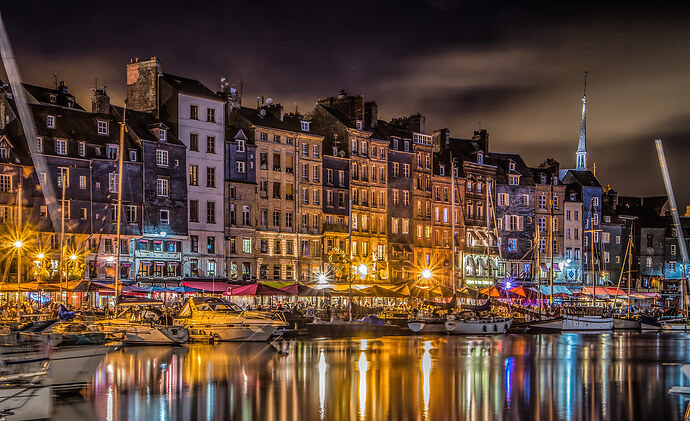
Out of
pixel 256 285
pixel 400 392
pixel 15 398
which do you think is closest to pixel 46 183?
pixel 256 285

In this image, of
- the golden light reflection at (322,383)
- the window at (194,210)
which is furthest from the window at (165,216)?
the golden light reflection at (322,383)

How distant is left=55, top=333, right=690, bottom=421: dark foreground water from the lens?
3441cm

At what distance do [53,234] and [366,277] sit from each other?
33.1m

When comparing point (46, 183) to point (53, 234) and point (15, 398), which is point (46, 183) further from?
point (15, 398)

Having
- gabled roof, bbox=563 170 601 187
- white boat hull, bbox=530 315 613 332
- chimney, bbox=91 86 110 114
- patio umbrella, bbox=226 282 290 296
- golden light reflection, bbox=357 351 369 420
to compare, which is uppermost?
chimney, bbox=91 86 110 114

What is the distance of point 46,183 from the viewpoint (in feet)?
224

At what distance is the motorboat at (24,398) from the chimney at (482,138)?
283ft

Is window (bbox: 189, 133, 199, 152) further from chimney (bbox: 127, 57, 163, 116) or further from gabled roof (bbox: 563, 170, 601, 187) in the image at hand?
gabled roof (bbox: 563, 170, 601, 187)

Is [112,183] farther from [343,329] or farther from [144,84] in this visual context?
[343,329]

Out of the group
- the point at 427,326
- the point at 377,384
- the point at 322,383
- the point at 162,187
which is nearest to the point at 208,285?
the point at 162,187

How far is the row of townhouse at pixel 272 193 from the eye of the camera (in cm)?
7056

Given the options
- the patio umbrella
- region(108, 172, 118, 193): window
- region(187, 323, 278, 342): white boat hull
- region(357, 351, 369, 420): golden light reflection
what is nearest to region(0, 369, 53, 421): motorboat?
region(357, 351, 369, 420): golden light reflection

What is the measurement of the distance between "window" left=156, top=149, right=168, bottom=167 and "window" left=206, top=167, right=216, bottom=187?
4313 mm

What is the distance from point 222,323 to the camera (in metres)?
59.7
